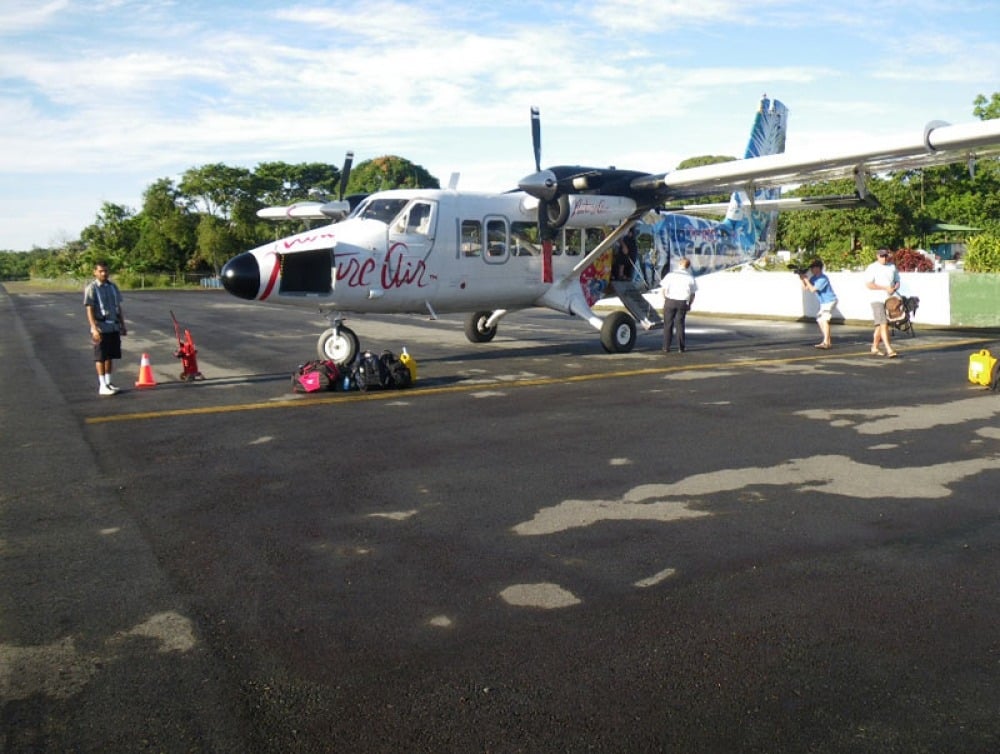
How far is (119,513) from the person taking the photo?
657 centimetres

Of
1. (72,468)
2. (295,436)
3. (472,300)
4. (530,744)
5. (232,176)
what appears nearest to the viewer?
(530,744)

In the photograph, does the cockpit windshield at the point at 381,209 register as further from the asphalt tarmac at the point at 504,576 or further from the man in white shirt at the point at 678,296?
the man in white shirt at the point at 678,296

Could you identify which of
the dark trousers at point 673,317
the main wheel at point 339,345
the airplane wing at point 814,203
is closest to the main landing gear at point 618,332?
the dark trousers at point 673,317

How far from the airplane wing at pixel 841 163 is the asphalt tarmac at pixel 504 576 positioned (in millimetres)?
4474

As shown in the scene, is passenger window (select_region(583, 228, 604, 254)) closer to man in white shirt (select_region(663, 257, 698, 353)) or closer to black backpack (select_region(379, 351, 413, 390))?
man in white shirt (select_region(663, 257, 698, 353))

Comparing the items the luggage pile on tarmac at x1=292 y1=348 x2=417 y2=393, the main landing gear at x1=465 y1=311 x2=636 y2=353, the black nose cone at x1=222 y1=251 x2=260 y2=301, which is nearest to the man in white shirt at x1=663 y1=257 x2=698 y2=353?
the main landing gear at x1=465 y1=311 x2=636 y2=353

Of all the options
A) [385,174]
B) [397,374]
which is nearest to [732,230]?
[397,374]

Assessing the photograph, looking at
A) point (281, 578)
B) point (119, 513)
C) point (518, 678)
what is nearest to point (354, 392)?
point (119, 513)

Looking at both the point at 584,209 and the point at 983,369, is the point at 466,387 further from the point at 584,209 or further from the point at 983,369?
the point at 983,369

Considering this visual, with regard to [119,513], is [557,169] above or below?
above

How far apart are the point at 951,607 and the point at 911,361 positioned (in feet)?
37.8

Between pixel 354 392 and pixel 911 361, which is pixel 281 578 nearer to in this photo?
pixel 354 392

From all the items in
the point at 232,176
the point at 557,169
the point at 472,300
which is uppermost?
the point at 232,176

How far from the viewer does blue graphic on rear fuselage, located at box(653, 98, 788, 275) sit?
1947 cm
